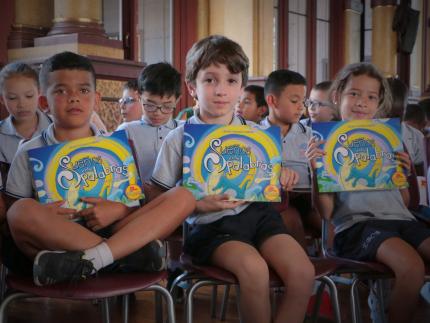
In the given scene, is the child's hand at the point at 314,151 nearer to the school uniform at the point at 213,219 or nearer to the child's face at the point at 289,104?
the school uniform at the point at 213,219

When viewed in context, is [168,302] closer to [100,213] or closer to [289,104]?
[100,213]

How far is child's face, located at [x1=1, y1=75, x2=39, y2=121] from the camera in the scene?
99.6 inches

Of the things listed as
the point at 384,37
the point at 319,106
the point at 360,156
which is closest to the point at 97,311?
the point at 360,156

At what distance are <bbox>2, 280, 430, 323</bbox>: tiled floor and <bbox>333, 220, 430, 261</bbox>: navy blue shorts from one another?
0.58 metres

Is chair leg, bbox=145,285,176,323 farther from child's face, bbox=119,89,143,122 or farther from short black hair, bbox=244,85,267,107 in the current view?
short black hair, bbox=244,85,267,107

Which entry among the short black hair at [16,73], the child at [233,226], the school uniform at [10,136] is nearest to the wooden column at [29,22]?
the short black hair at [16,73]

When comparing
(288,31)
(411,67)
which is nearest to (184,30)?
(288,31)

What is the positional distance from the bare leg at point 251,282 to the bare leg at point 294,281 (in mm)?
52

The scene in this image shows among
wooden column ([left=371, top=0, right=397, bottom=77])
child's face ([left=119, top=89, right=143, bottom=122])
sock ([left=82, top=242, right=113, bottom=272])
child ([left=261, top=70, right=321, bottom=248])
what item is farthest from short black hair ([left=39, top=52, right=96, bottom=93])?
wooden column ([left=371, top=0, right=397, bottom=77])

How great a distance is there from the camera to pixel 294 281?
1.61m

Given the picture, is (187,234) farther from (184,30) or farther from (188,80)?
(184,30)

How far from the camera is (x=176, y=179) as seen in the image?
184 cm

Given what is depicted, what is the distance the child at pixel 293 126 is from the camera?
2.48 meters

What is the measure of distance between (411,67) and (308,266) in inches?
421
